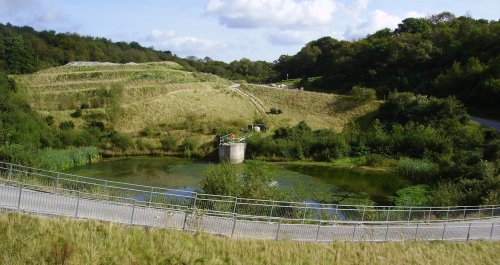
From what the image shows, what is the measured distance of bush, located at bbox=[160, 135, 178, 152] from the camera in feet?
181

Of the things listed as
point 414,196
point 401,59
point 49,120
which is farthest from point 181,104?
point 414,196

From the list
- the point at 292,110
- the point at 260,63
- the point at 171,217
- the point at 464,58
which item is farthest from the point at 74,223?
the point at 260,63

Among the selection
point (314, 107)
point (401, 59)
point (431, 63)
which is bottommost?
point (314, 107)

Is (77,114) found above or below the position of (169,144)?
above

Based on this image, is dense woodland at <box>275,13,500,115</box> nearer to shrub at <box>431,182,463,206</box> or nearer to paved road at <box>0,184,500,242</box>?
shrub at <box>431,182,463,206</box>

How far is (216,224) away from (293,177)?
2394cm

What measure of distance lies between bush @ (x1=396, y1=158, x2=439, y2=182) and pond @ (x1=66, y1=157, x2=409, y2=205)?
918 millimetres

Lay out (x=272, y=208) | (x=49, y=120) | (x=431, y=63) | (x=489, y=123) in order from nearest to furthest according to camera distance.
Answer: (x=272, y=208)
(x=489, y=123)
(x=49, y=120)
(x=431, y=63)

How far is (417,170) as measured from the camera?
44.5 metres

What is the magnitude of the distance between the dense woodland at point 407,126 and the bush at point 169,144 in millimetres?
4029

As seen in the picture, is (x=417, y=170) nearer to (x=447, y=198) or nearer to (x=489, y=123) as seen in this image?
(x=447, y=198)

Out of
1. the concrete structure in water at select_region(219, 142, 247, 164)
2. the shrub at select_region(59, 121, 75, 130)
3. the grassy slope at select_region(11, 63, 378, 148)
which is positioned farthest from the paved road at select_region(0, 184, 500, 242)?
the shrub at select_region(59, 121, 75, 130)

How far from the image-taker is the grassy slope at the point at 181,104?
2414 inches

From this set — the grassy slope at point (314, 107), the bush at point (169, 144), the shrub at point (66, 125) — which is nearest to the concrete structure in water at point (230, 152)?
the bush at point (169, 144)
